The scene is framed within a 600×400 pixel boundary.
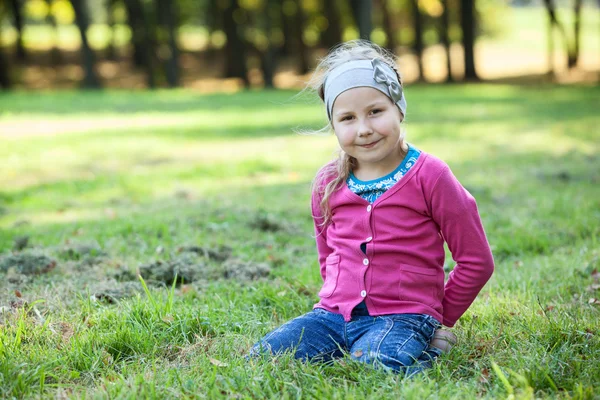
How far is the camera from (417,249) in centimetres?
325

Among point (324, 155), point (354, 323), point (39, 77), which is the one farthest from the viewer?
point (39, 77)

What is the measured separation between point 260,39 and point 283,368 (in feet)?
120

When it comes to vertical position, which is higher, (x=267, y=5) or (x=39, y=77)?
(x=267, y=5)

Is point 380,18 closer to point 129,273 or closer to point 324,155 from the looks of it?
point 324,155

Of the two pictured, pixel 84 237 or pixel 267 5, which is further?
pixel 267 5

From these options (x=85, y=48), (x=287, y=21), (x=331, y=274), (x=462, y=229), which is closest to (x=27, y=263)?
(x=331, y=274)

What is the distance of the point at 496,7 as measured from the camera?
4828 centimetres

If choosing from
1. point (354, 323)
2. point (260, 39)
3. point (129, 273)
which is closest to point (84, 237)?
point (129, 273)

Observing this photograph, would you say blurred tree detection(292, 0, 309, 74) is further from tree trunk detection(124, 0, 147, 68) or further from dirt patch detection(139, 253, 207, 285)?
dirt patch detection(139, 253, 207, 285)

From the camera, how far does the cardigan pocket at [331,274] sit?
11.2ft

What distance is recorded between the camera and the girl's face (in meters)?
3.22

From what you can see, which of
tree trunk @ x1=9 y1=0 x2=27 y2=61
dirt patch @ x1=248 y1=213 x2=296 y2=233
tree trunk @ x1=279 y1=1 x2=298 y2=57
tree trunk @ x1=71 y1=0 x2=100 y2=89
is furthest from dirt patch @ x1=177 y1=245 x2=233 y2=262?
tree trunk @ x1=9 y1=0 x2=27 y2=61

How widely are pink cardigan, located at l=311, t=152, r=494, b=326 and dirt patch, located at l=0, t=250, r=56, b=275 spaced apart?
2.39 m

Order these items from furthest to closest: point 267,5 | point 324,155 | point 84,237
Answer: point 267,5 < point 324,155 < point 84,237
